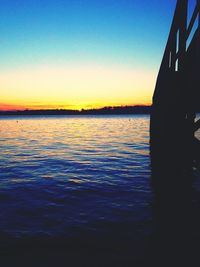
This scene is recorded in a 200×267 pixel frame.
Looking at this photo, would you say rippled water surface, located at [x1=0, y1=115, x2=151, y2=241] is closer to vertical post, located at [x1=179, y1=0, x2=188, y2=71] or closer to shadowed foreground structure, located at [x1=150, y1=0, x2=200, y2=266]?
shadowed foreground structure, located at [x1=150, y1=0, x2=200, y2=266]

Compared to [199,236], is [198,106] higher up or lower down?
higher up

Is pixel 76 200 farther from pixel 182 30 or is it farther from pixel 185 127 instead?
pixel 182 30

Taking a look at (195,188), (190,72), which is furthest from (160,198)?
(190,72)

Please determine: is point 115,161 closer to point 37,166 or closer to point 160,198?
point 37,166

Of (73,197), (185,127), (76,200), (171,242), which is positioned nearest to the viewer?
(185,127)

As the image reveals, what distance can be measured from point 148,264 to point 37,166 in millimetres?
9120

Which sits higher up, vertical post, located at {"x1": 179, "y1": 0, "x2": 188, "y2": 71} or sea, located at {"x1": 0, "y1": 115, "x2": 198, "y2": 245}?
vertical post, located at {"x1": 179, "y1": 0, "x2": 188, "y2": 71}

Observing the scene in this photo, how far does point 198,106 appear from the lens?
3.91 metres

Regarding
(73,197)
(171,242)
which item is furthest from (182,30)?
(73,197)

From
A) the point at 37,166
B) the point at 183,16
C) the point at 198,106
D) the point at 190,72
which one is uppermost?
the point at 183,16

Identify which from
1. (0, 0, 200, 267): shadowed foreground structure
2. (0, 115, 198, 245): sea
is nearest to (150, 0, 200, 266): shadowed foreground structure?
(0, 0, 200, 267): shadowed foreground structure

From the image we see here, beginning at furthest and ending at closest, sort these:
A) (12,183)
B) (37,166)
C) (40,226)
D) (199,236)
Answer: (37,166) → (12,183) → (40,226) → (199,236)

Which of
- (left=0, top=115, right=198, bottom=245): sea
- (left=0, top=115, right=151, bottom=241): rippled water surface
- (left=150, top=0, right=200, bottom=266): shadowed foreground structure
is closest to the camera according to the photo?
(left=150, top=0, right=200, bottom=266): shadowed foreground structure

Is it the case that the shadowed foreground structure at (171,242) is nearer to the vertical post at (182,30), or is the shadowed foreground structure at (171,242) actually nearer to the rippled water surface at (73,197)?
the vertical post at (182,30)
